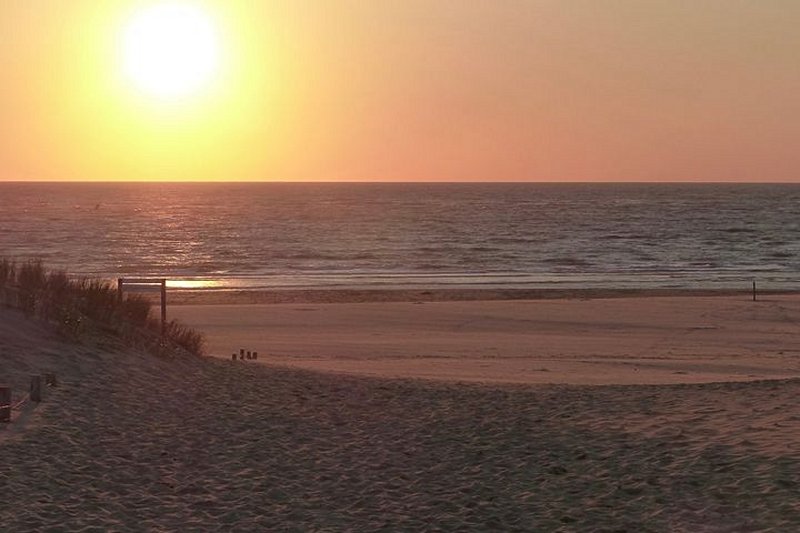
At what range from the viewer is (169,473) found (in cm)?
1008

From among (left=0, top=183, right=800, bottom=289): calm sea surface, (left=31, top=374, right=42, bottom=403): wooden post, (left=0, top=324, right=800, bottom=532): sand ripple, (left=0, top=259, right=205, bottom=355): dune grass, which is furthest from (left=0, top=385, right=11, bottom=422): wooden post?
(left=0, top=183, right=800, bottom=289): calm sea surface

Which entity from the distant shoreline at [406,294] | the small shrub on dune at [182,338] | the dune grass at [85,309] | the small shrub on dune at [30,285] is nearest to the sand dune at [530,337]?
the small shrub on dune at [182,338]

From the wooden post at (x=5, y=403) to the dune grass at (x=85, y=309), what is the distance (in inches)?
169

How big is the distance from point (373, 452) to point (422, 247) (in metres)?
63.8

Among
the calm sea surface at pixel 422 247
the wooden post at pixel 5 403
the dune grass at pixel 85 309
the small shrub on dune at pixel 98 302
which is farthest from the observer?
the calm sea surface at pixel 422 247

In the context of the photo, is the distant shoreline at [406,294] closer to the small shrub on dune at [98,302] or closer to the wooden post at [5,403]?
the small shrub on dune at [98,302]

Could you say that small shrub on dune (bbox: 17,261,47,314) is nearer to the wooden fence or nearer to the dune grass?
the dune grass

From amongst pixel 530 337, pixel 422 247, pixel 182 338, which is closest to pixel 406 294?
pixel 530 337

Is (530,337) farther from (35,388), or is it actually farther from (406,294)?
(35,388)

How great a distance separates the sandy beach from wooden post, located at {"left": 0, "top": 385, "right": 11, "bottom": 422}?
0.42 ft

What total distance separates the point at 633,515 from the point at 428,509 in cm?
182

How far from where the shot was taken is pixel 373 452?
36.9ft

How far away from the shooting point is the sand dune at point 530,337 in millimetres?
19938

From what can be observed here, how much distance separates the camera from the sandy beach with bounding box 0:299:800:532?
8.77 metres
